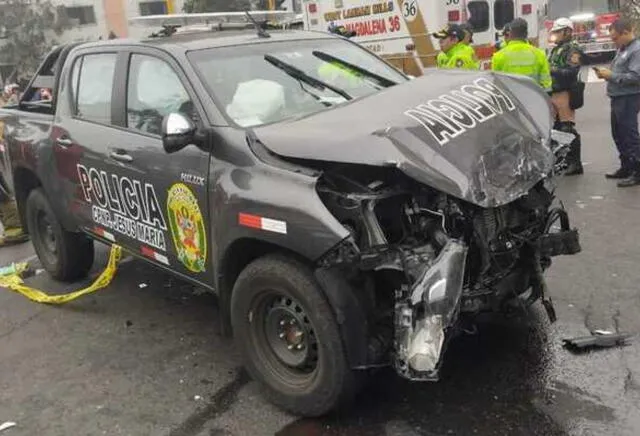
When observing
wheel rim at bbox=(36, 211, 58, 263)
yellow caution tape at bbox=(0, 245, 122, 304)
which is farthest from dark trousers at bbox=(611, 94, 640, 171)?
wheel rim at bbox=(36, 211, 58, 263)

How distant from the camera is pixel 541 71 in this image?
751cm

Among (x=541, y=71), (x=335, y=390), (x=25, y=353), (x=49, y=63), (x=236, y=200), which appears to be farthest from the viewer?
(x=541, y=71)

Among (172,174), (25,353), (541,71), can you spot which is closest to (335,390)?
(172,174)

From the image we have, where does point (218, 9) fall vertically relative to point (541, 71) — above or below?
above

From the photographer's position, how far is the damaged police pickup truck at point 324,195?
10.2 feet

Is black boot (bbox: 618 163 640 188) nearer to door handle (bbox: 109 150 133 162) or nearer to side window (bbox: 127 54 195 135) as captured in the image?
side window (bbox: 127 54 195 135)

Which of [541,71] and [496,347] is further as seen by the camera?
[541,71]

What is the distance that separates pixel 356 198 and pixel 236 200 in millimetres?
677

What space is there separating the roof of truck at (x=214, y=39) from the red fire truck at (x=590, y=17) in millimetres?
19277

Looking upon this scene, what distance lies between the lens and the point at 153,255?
437 cm

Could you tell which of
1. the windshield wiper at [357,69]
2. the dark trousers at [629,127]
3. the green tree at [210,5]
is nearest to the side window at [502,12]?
the dark trousers at [629,127]

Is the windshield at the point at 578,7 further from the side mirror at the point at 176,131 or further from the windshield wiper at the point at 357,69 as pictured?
the side mirror at the point at 176,131

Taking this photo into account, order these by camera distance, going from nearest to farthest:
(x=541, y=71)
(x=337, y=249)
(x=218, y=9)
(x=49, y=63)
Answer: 1. (x=337, y=249)
2. (x=49, y=63)
3. (x=541, y=71)
4. (x=218, y=9)

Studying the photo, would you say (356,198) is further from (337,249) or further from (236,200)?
(236,200)
